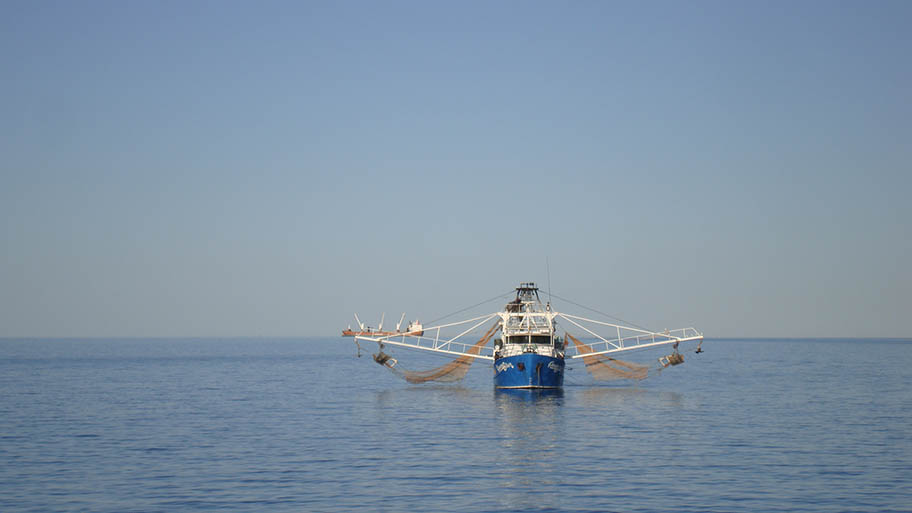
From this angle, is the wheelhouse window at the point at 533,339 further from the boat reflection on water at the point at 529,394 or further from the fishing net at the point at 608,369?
the boat reflection on water at the point at 529,394

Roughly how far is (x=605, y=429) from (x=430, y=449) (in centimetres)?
1338

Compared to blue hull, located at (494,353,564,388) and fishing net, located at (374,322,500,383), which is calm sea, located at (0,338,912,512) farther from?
fishing net, located at (374,322,500,383)

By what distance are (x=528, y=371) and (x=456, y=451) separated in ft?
105

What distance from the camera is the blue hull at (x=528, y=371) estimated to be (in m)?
72.7

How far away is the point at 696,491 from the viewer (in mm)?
31312

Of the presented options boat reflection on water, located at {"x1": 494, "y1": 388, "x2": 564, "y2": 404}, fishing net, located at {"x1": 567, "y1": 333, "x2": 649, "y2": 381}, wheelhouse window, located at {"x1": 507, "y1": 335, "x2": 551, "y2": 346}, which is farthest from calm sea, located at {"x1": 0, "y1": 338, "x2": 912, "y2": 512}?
wheelhouse window, located at {"x1": 507, "y1": 335, "x2": 551, "y2": 346}

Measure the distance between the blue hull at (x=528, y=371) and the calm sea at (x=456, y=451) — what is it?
58.3 inches

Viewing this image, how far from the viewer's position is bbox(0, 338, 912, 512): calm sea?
3022cm

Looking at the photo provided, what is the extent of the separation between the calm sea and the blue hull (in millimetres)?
1482

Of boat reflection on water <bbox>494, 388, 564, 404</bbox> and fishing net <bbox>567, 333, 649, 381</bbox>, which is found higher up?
fishing net <bbox>567, 333, 649, 381</bbox>

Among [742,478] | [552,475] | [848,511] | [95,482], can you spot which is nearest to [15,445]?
[95,482]

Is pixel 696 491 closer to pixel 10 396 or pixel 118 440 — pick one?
pixel 118 440

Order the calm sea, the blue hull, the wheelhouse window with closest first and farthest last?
the calm sea
the blue hull
the wheelhouse window

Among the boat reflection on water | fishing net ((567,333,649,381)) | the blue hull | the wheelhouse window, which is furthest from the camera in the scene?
fishing net ((567,333,649,381))
